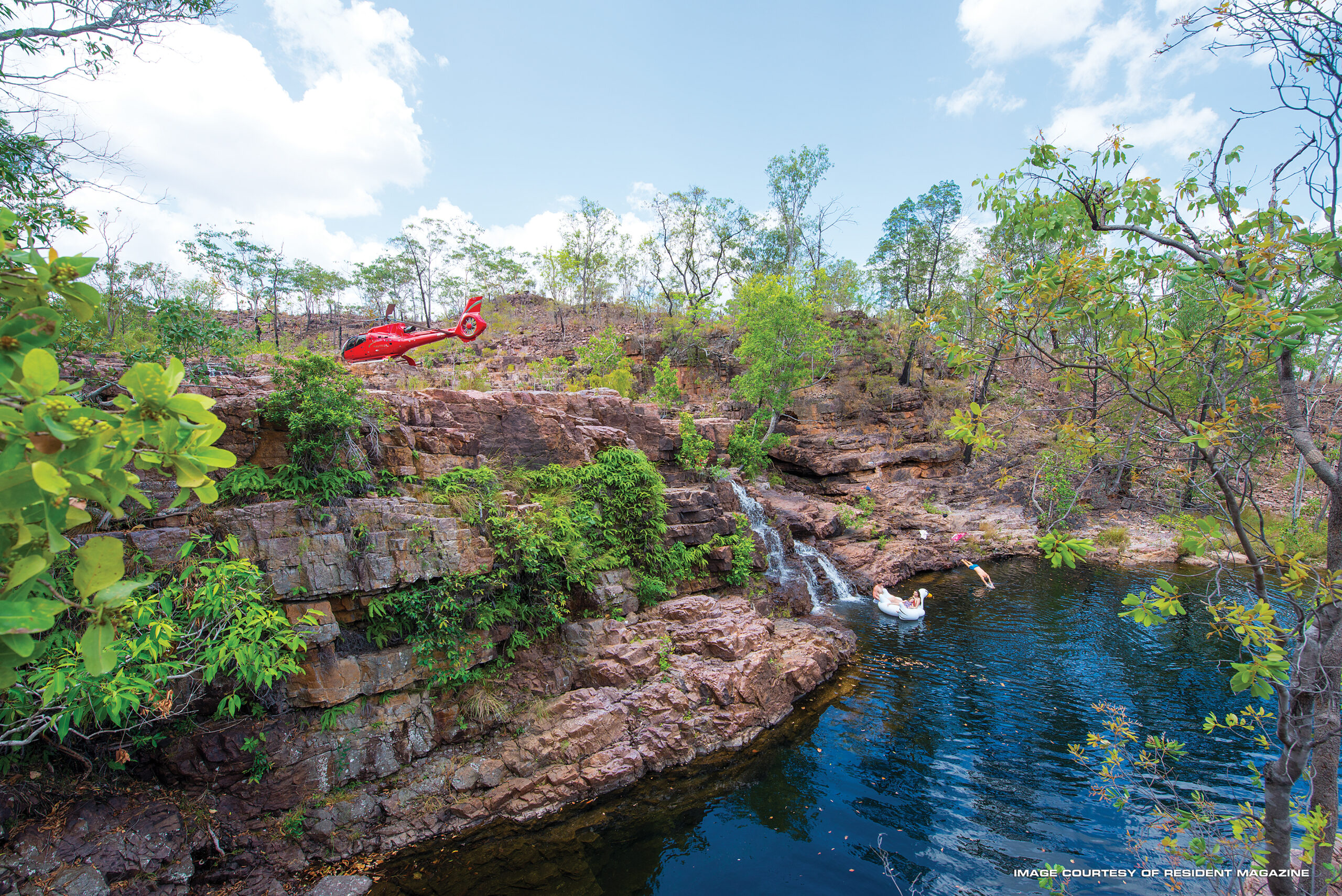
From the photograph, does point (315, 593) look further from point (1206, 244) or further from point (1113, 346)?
point (1206, 244)

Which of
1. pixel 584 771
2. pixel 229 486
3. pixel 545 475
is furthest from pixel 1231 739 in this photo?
pixel 229 486

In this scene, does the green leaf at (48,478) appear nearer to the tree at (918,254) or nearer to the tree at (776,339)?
the tree at (776,339)

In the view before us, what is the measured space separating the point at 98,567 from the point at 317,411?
7.66 m

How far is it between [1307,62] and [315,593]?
421 inches

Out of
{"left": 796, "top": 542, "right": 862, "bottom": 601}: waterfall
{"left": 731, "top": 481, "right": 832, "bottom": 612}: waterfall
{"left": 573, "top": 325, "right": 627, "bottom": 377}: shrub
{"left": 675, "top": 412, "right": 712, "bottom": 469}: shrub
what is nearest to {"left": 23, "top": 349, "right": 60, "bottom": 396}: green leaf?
{"left": 675, "top": 412, "right": 712, "bottom": 469}: shrub

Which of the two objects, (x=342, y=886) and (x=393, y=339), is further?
(x=393, y=339)

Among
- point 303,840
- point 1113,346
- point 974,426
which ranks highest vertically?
point 1113,346

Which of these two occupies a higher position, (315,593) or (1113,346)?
(1113,346)

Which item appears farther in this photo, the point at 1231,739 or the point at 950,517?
the point at 950,517

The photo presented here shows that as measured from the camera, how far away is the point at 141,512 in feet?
23.2

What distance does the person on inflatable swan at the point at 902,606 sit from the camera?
1424 cm

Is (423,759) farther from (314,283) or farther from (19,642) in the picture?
(314,283)

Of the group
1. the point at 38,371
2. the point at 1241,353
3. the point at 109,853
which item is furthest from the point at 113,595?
the point at 109,853

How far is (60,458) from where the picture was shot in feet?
4.54
